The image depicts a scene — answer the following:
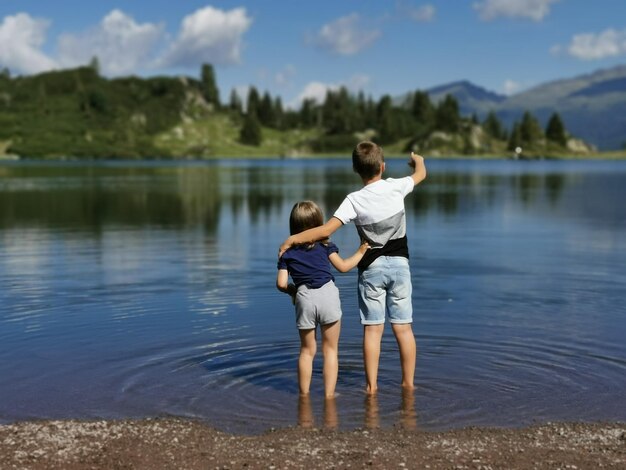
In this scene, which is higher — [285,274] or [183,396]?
[285,274]

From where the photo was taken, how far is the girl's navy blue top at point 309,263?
1079 centimetres

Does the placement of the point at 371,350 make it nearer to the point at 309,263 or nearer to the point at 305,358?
the point at 305,358

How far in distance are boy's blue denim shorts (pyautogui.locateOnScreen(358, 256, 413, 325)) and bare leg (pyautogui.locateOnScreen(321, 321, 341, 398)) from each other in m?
0.46

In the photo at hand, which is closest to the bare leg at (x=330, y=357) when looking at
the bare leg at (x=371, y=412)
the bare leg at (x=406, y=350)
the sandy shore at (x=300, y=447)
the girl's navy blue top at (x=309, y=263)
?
the bare leg at (x=371, y=412)

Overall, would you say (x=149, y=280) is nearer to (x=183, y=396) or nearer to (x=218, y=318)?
(x=218, y=318)

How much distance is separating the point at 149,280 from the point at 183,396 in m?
11.0

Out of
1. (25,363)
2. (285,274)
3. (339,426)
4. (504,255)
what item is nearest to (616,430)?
(339,426)

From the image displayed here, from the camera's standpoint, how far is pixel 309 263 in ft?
35.4

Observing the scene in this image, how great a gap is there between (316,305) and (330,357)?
2.53 ft

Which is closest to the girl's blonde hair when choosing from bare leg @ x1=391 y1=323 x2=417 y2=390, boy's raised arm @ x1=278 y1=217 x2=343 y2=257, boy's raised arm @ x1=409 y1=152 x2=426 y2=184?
boy's raised arm @ x1=278 y1=217 x2=343 y2=257

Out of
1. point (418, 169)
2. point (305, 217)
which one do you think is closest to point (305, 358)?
point (305, 217)

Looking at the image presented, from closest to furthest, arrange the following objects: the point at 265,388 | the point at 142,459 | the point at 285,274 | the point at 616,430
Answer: the point at 142,459, the point at 616,430, the point at 285,274, the point at 265,388

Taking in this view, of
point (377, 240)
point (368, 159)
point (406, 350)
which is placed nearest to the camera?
point (368, 159)

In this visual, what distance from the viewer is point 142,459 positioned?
327 inches
